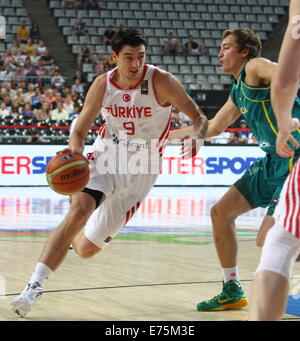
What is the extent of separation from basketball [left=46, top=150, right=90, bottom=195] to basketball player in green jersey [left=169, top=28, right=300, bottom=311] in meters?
0.79

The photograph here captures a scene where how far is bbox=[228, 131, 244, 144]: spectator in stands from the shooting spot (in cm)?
1717

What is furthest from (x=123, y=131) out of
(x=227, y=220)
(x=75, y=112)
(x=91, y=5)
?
(x=91, y=5)

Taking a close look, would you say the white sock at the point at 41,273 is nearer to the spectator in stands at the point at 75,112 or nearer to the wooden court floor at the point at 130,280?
the wooden court floor at the point at 130,280

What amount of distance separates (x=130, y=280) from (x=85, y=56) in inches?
623

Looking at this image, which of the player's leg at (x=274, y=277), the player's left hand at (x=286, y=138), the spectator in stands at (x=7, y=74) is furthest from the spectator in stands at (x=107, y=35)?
the player's leg at (x=274, y=277)

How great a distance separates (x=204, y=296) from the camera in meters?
5.39

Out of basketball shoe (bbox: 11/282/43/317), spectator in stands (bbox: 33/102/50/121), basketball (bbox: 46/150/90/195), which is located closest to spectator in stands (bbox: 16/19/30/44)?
spectator in stands (bbox: 33/102/50/121)

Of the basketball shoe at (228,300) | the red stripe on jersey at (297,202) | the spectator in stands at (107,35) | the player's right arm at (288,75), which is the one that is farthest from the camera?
the spectator in stands at (107,35)

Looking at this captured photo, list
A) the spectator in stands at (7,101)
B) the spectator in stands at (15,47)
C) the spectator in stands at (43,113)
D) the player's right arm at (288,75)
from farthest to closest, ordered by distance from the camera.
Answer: the spectator in stands at (15,47)
the spectator in stands at (7,101)
the spectator in stands at (43,113)
the player's right arm at (288,75)

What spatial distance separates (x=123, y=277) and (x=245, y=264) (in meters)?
1.34

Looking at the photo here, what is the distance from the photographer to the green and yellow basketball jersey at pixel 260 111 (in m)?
4.87

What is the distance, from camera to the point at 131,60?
16.7 ft

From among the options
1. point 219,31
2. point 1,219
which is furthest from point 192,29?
point 1,219

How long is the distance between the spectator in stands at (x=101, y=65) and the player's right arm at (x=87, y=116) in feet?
48.8
